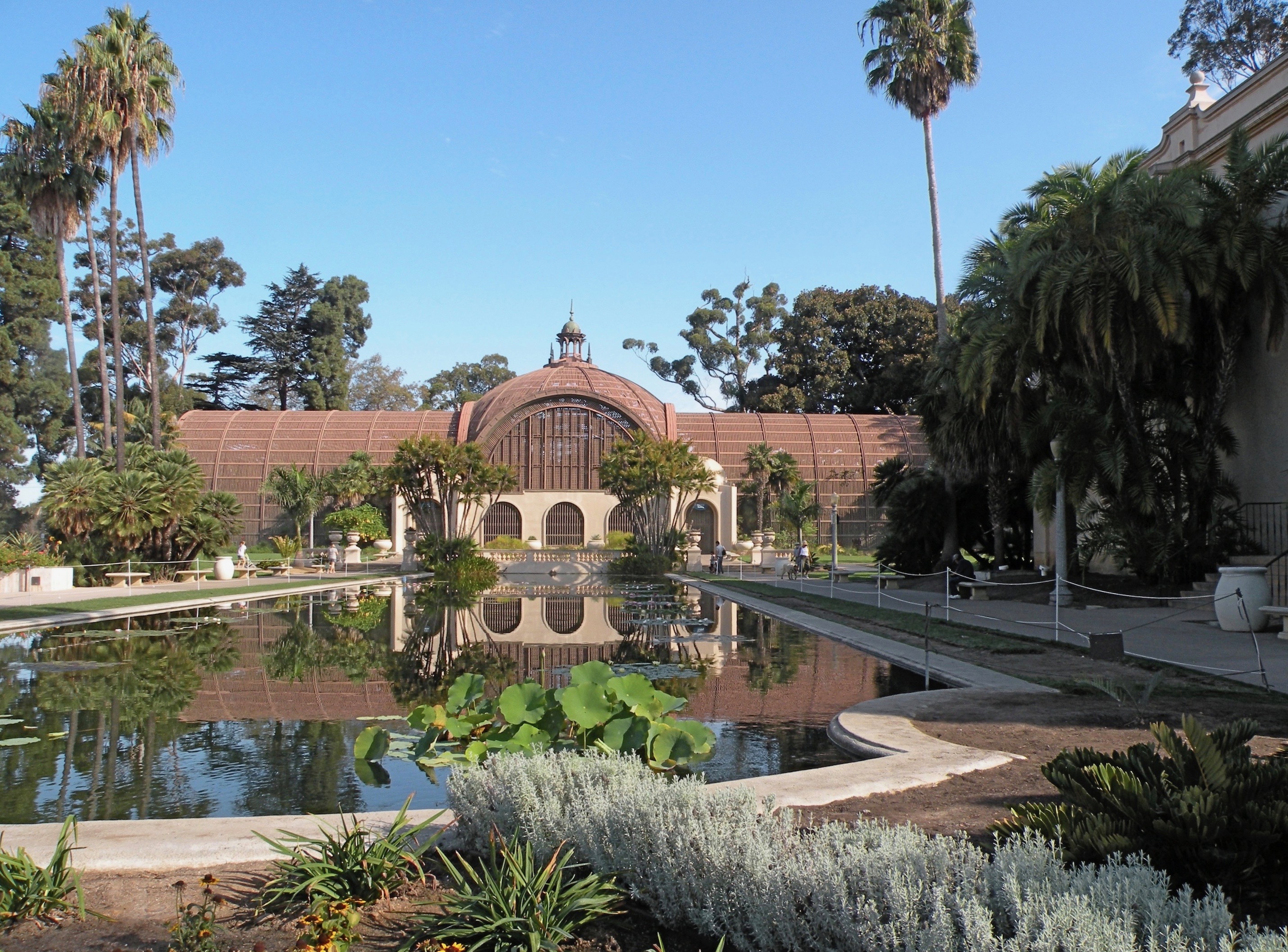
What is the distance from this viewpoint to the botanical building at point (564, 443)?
178ft

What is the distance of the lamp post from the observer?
20.1m

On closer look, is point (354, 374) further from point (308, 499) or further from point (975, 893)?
point (975, 893)

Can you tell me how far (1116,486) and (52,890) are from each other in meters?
19.3

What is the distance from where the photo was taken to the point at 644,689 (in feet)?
20.3

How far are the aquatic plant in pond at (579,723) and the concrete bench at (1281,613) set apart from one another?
10.5 metres

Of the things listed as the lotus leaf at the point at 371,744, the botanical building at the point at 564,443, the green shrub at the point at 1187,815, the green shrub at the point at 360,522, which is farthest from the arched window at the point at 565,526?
the green shrub at the point at 1187,815

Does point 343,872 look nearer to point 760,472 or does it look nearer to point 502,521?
point 502,521

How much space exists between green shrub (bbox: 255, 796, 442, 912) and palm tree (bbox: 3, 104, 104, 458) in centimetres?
3169

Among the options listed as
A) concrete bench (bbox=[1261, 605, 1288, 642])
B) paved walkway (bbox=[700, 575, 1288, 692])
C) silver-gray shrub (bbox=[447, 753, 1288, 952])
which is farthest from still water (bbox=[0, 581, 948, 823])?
concrete bench (bbox=[1261, 605, 1288, 642])

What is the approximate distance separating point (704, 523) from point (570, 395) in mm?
10048

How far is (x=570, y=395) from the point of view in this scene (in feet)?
179

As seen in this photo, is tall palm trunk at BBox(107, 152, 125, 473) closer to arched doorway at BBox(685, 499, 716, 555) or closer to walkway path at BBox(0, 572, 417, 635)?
walkway path at BBox(0, 572, 417, 635)

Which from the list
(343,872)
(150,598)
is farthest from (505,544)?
(343,872)

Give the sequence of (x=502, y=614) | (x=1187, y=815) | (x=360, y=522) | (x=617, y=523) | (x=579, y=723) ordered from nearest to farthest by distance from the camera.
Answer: (x=1187, y=815)
(x=579, y=723)
(x=502, y=614)
(x=360, y=522)
(x=617, y=523)
